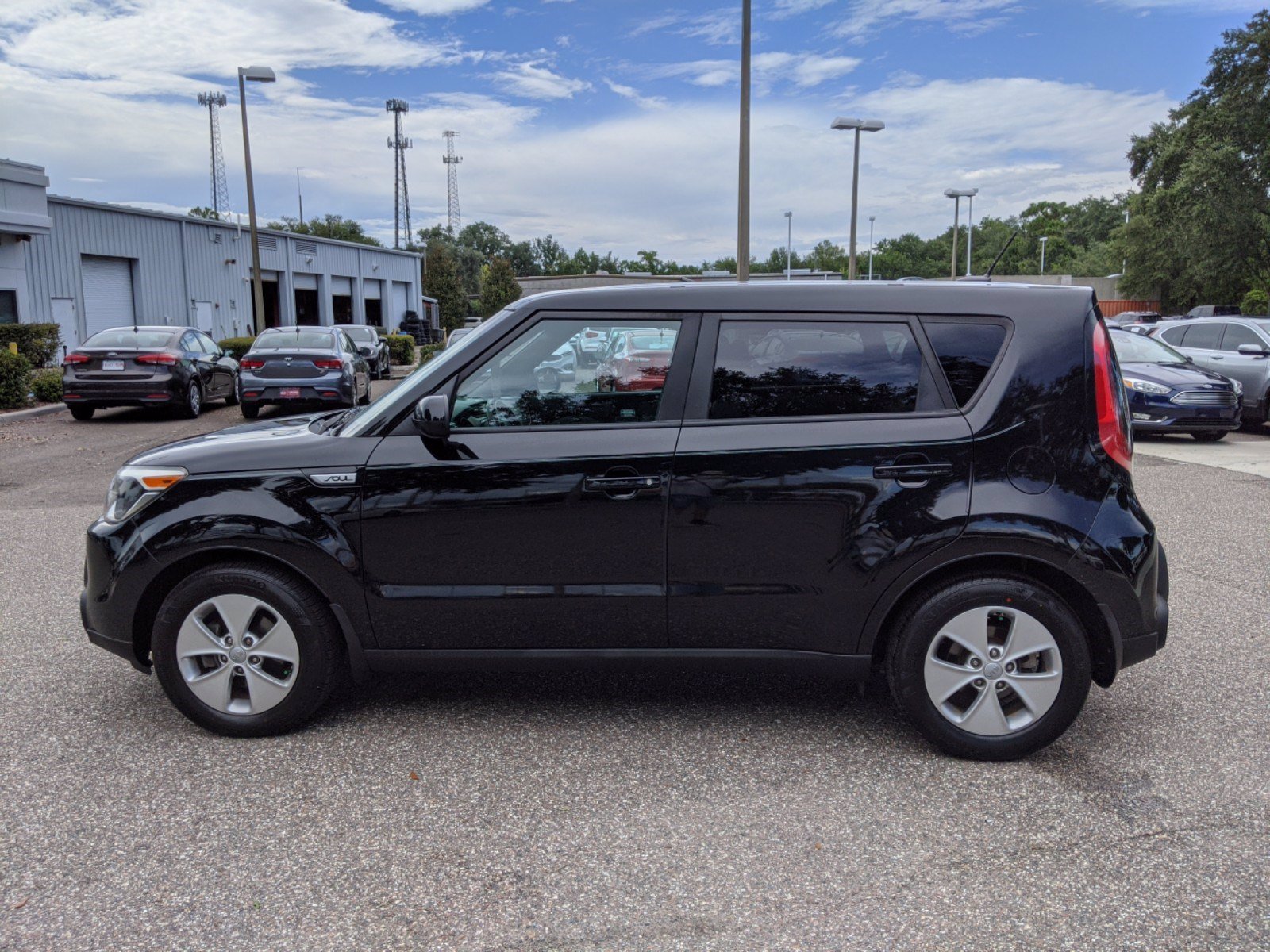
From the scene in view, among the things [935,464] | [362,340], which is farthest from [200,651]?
[362,340]

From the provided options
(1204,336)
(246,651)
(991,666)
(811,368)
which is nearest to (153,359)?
(246,651)

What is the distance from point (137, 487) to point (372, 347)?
910 inches

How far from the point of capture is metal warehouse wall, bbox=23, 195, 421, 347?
1136 inches

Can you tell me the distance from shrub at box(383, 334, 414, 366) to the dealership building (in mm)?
4753

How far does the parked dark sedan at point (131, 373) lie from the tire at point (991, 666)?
1514cm

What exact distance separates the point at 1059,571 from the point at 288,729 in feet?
9.67

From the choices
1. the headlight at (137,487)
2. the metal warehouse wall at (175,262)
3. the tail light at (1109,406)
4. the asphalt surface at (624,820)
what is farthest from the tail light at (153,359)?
the tail light at (1109,406)

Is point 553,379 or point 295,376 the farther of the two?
point 295,376

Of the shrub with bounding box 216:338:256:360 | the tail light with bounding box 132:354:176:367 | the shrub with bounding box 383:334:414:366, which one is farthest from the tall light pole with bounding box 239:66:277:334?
the tail light with bounding box 132:354:176:367

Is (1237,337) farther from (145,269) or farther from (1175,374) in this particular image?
(145,269)

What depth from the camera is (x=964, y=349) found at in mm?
3693

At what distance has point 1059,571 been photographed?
3611 millimetres

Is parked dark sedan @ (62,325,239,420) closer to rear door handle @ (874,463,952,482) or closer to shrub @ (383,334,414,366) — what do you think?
rear door handle @ (874,463,952,482)

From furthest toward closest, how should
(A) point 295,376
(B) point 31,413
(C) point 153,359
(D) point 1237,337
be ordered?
(B) point 31,413 → (A) point 295,376 → (C) point 153,359 → (D) point 1237,337
